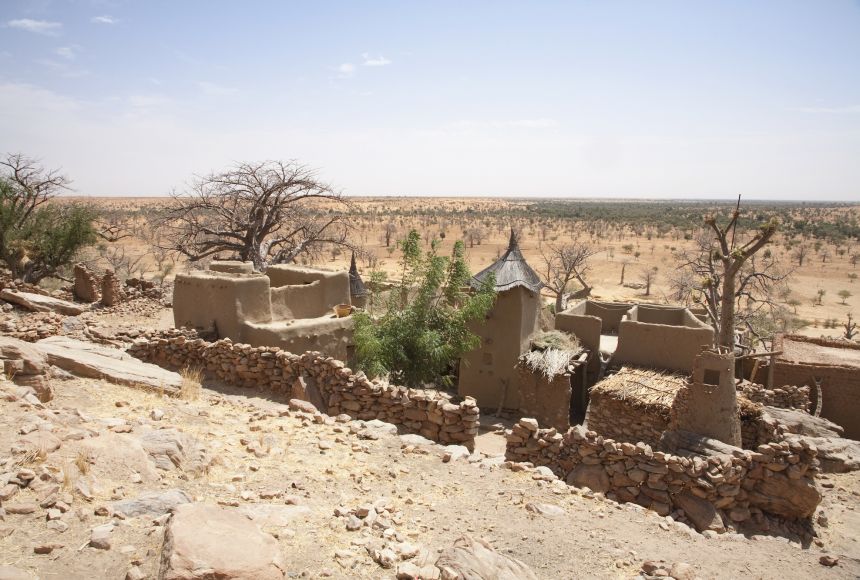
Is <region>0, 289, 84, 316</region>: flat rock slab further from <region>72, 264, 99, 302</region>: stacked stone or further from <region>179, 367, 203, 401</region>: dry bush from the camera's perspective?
<region>179, 367, 203, 401</region>: dry bush

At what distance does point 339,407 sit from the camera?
8.02 m

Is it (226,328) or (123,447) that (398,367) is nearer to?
(226,328)

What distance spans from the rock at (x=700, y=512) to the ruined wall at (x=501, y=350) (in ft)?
19.5

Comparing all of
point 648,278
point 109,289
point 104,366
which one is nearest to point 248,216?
point 109,289

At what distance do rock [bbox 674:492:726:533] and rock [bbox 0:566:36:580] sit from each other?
253 inches

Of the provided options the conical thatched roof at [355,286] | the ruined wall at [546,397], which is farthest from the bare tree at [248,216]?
the ruined wall at [546,397]

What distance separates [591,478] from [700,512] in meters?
1.31

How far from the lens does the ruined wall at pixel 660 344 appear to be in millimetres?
11547

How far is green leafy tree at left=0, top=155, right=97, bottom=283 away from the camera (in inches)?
677

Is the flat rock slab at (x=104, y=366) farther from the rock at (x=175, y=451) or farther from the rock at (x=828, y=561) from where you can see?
the rock at (x=828, y=561)

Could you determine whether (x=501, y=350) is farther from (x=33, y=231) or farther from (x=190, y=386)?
(x=33, y=231)

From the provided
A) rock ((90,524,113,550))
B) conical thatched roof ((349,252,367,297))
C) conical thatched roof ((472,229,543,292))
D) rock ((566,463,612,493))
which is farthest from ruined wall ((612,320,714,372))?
rock ((90,524,113,550))

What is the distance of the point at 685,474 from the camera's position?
6.65m

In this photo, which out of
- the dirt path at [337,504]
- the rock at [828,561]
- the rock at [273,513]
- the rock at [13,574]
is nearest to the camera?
the rock at [13,574]
